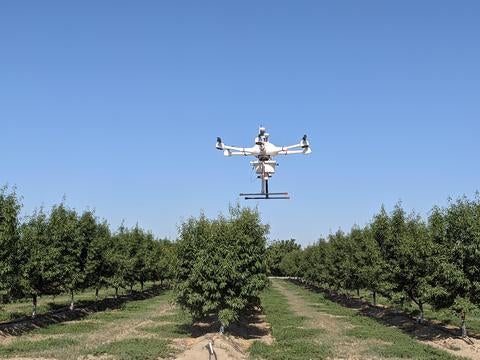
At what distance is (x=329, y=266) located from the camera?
6278 centimetres

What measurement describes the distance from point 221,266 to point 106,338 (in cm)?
794

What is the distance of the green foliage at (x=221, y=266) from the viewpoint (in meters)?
27.6

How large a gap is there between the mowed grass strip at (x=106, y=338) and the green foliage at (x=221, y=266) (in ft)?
9.12

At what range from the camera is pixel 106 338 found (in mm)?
29094

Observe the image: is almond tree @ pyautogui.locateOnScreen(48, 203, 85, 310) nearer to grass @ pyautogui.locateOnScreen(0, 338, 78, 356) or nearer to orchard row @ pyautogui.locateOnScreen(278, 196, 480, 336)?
grass @ pyautogui.locateOnScreen(0, 338, 78, 356)

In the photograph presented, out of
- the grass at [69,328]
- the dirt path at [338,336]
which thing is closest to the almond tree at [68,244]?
the grass at [69,328]

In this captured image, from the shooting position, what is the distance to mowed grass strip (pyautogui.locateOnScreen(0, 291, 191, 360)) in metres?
23.7

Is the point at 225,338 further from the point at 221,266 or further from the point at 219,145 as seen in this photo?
the point at 219,145

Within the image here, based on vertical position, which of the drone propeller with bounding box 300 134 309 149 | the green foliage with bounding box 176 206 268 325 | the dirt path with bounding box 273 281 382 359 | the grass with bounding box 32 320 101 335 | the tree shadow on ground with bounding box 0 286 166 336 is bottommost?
the dirt path with bounding box 273 281 382 359

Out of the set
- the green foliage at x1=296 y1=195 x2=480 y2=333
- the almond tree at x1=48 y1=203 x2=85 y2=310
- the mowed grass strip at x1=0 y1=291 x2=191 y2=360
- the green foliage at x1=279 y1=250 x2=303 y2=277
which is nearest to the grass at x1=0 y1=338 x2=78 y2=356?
the mowed grass strip at x1=0 y1=291 x2=191 y2=360

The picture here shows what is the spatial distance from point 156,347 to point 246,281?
5834mm

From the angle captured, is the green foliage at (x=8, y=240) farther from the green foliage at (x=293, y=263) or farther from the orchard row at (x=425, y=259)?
the green foliage at (x=293, y=263)

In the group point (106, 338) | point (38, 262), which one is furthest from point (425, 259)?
point (38, 262)

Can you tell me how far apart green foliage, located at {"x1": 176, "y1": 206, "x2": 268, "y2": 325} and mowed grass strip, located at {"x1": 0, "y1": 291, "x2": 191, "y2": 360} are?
9.12 ft
